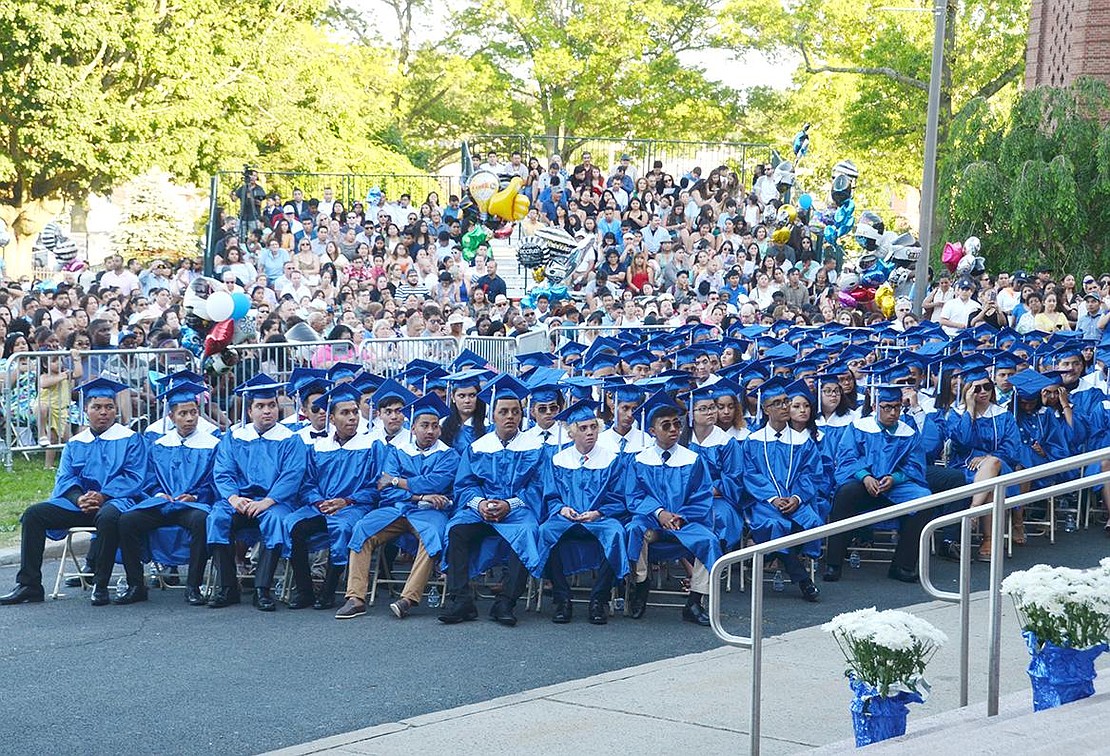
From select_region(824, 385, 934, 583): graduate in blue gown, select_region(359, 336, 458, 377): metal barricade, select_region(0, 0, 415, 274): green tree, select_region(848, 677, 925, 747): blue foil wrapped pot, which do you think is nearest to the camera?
select_region(848, 677, 925, 747): blue foil wrapped pot

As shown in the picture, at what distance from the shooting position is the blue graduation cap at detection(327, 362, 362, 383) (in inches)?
474

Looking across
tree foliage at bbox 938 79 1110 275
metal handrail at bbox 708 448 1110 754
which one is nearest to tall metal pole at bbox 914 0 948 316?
tree foliage at bbox 938 79 1110 275

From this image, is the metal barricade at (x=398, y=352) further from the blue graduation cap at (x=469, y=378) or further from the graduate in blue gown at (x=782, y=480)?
the graduate in blue gown at (x=782, y=480)

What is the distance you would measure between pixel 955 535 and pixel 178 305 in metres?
11.3

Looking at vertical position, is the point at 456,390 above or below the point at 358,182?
below

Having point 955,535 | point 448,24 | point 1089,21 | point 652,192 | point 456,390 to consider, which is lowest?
point 955,535

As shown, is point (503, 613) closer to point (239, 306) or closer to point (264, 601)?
point (264, 601)

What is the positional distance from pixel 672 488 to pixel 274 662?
9.90 ft

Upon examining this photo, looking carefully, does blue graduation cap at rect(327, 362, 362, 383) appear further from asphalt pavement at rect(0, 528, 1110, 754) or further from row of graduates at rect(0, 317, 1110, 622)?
asphalt pavement at rect(0, 528, 1110, 754)

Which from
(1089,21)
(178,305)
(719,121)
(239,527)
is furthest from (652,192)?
(239,527)

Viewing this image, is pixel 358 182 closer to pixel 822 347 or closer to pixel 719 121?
pixel 719 121

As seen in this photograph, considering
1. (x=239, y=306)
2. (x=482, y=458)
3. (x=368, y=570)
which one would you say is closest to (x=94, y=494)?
(x=368, y=570)

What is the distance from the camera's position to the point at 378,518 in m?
10.2

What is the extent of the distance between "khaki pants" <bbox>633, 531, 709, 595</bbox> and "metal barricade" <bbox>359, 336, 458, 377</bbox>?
6548mm
